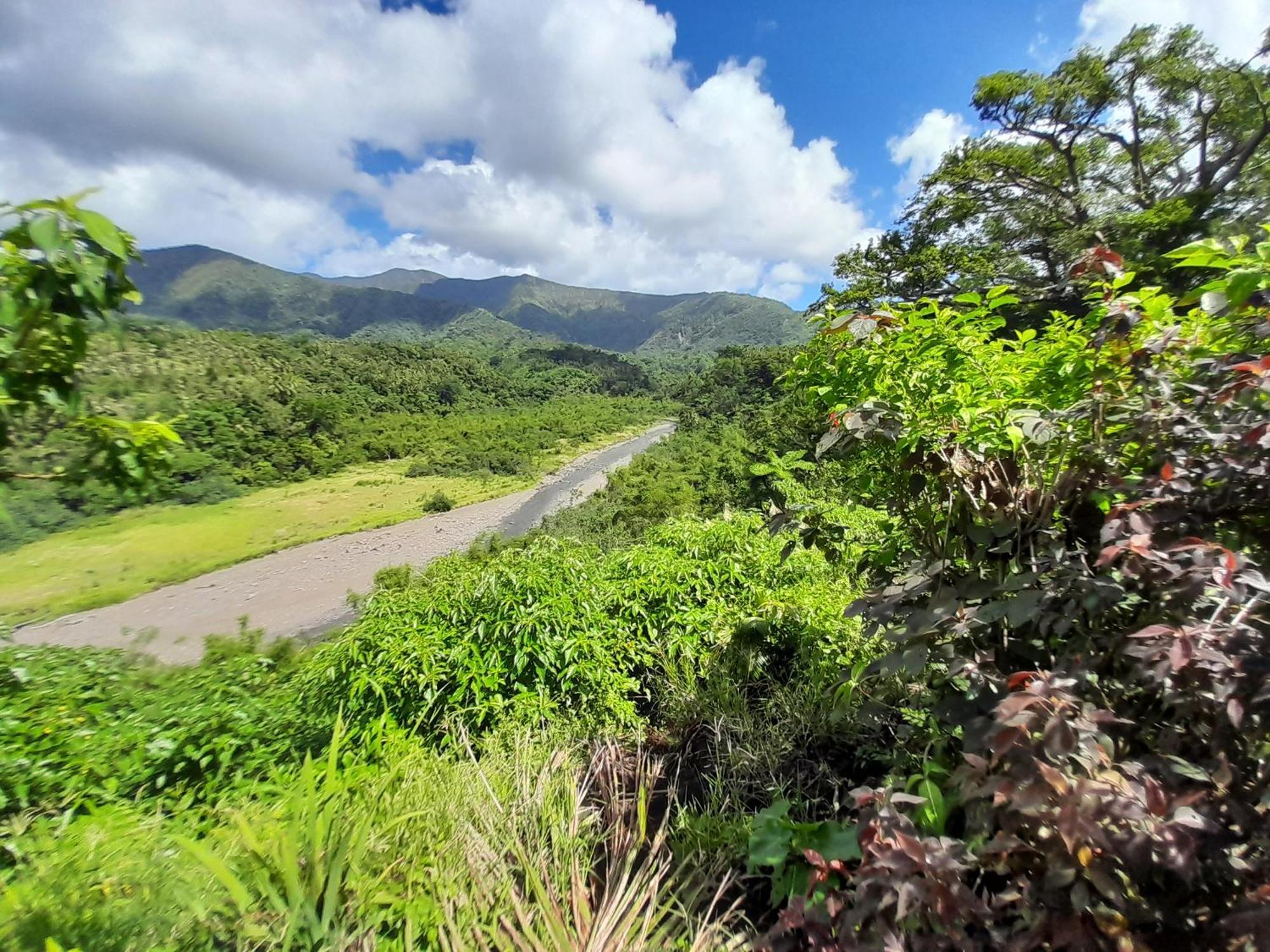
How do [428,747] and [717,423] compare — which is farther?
[717,423]

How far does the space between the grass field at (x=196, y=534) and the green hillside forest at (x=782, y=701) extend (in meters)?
20.7

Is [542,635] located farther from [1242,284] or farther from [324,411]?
[324,411]

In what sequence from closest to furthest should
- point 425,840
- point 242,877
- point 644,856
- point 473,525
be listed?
point 242,877 → point 425,840 → point 644,856 → point 473,525

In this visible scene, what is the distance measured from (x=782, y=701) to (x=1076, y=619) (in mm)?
1420

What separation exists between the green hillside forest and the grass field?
2073 centimetres

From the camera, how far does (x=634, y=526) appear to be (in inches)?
950

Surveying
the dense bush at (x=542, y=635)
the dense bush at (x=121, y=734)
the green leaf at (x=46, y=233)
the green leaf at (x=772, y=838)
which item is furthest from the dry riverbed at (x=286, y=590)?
the green leaf at (x=772, y=838)

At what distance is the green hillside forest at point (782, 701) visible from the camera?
3.08 feet

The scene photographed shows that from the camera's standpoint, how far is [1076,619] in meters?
1.21

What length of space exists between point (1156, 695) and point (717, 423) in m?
57.2

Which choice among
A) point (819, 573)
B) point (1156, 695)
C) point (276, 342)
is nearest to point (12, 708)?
point (1156, 695)

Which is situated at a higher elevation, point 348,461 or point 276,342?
point 276,342

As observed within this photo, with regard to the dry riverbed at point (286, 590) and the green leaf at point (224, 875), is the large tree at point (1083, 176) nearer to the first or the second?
the green leaf at point (224, 875)

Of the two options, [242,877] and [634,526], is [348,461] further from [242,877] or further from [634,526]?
[242,877]
